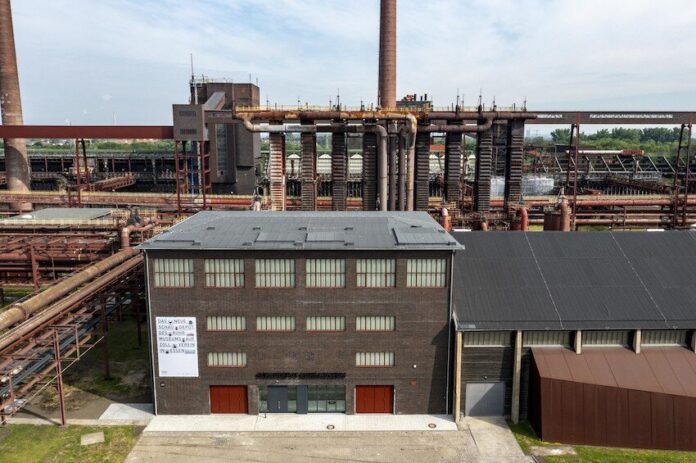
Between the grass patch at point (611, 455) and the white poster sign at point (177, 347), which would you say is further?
the white poster sign at point (177, 347)

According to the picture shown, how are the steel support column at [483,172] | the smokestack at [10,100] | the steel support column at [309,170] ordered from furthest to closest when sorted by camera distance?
the smokestack at [10,100], the steel support column at [483,172], the steel support column at [309,170]

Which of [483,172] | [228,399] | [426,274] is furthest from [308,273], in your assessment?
[483,172]

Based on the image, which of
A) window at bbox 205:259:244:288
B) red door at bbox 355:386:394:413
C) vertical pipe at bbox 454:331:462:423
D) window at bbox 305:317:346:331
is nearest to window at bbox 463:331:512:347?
vertical pipe at bbox 454:331:462:423

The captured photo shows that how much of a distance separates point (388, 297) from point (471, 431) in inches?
339

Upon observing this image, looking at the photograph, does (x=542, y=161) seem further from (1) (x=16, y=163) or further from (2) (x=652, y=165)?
(1) (x=16, y=163)

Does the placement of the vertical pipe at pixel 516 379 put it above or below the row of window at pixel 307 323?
below

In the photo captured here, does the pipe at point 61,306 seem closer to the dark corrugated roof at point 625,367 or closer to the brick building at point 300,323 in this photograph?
the brick building at point 300,323

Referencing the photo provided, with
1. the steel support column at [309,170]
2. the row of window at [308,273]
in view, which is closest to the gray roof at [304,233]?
the row of window at [308,273]

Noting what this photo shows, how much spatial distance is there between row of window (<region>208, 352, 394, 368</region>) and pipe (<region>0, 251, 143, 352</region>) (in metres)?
8.70

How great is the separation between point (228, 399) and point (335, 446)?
292 inches

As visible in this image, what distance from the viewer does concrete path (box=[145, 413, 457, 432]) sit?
94.9 ft

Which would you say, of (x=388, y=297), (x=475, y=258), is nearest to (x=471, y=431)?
(x=388, y=297)

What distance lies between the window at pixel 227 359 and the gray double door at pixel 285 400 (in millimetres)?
2322

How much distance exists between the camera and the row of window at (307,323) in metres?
30.0
